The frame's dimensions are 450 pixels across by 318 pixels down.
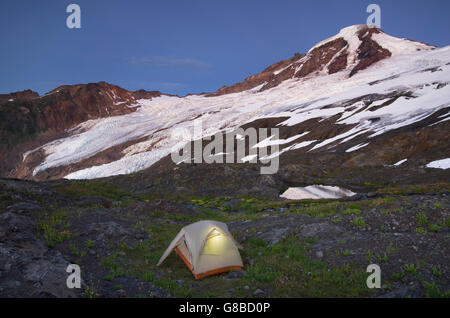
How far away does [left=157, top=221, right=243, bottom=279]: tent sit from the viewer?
41.3ft

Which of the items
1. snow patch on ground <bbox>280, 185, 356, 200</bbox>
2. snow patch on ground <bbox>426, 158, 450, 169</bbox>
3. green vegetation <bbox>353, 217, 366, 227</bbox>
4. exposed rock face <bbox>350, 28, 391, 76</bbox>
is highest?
exposed rock face <bbox>350, 28, 391, 76</bbox>

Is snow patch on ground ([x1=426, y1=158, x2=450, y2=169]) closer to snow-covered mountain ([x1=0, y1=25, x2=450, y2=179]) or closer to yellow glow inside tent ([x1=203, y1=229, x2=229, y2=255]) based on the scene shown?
snow-covered mountain ([x1=0, y1=25, x2=450, y2=179])

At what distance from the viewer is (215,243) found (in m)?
13.2

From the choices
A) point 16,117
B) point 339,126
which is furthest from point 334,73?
point 16,117

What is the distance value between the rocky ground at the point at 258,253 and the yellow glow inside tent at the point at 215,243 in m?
1.04

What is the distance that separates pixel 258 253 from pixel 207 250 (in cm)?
269

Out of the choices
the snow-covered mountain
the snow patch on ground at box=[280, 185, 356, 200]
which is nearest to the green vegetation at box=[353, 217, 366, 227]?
→ the snow patch on ground at box=[280, 185, 356, 200]

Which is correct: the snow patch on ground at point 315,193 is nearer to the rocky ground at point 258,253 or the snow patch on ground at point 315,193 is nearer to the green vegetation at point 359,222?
the rocky ground at point 258,253

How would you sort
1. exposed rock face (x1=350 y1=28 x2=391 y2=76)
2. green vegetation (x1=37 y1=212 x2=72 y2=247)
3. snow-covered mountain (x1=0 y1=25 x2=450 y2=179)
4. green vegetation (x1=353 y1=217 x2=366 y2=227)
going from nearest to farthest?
green vegetation (x1=37 y1=212 x2=72 y2=247), green vegetation (x1=353 y1=217 x2=366 y2=227), snow-covered mountain (x1=0 y1=25 x2=450 y2=179), exposed rock face (x1=350 y1=28 x2=391 y2=76)

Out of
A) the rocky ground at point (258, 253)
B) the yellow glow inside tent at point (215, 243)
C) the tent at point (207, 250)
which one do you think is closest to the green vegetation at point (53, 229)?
the rocky ground at point (258, 253)

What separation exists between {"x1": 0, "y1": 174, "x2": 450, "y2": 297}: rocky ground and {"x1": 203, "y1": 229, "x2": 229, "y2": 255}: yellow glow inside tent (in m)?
1.04

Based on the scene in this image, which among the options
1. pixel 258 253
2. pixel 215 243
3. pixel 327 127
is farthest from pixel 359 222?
pixel 327 127

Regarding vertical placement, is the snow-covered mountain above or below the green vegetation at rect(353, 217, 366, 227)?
above
